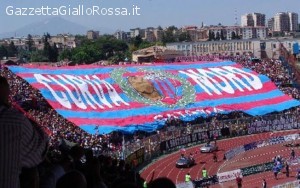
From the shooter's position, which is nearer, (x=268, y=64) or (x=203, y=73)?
(x=203, y=73)

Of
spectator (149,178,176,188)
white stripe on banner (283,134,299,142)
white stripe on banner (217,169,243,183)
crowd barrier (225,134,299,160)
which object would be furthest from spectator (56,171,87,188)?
white stripe on banner (283,134,299,142)

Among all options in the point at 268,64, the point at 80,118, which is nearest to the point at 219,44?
the point at 268,64

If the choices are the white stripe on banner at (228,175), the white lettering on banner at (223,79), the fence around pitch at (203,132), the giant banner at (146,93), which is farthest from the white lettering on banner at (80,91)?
the white stripe on banner at (228,175)

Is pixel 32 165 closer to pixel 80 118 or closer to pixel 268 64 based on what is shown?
pixel 80 118

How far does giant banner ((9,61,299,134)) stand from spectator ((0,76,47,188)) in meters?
26.3

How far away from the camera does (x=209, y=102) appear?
1483 inches

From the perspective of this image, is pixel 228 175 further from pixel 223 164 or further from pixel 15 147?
pixel 15 147

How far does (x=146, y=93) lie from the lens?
37844 mm

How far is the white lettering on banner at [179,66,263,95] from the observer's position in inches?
1610

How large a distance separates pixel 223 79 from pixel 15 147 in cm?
4085

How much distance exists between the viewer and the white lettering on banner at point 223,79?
134ft

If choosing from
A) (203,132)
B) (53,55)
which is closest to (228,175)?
(203,132)

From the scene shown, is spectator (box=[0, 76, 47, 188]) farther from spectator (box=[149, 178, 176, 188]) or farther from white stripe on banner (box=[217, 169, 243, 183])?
white stripe on banner (box=[217, 169, 243, 183])

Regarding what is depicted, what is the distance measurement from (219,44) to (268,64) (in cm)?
5489
